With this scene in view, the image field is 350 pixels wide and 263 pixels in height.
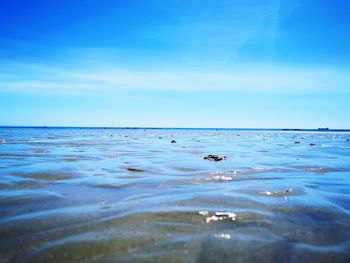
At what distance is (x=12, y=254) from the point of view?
3.28m

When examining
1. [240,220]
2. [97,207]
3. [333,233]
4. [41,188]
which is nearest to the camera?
[333,233]

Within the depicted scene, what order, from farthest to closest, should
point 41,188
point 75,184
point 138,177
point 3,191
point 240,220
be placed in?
1. point 138,177
2. point 75,184
3. point 41,188
4. point 3,191
5. point 240,220

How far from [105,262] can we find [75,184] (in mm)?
4675

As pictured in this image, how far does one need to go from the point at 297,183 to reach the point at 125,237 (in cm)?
568

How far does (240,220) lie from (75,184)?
4.56 meters

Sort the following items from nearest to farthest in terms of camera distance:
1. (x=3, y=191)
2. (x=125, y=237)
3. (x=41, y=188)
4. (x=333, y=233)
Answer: (x=125, y=237), (x=333, y=233), (x=3, y=191), (x=41, y=188)

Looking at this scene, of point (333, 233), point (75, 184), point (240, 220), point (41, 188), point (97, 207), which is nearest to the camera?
point (333, 233)

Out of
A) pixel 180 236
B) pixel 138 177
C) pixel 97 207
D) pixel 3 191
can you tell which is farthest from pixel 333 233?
pixel 3 191

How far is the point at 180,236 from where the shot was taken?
3816 mm

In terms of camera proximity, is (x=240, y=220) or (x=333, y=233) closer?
(x=333, y=233)

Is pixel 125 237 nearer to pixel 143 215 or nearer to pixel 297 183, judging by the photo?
pixel 143 215

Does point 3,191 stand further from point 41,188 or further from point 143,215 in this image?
point 143,215

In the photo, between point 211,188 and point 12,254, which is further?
point 211,188

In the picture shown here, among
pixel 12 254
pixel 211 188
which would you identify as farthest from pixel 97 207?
pixel 211 188
